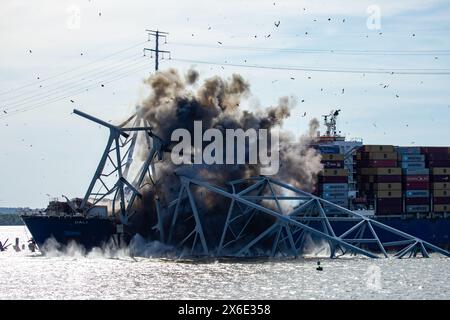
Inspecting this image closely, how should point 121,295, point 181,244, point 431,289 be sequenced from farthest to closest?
point 181,244 < point 431,289 < point 121,295

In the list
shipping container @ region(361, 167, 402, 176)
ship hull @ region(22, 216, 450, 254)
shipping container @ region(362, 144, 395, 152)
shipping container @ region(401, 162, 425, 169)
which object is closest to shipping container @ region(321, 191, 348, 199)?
shipping container @ region(361, 167, 402, 176)

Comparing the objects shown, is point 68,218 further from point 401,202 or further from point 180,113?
point 401,202

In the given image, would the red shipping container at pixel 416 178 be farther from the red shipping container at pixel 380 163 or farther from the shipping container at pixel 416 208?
the shipping container at pixel 416 208

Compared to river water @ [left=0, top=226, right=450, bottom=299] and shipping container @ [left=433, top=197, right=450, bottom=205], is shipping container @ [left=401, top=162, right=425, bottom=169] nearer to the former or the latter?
shipping container @ [left=433, top=197, right=450, bottom=205]
